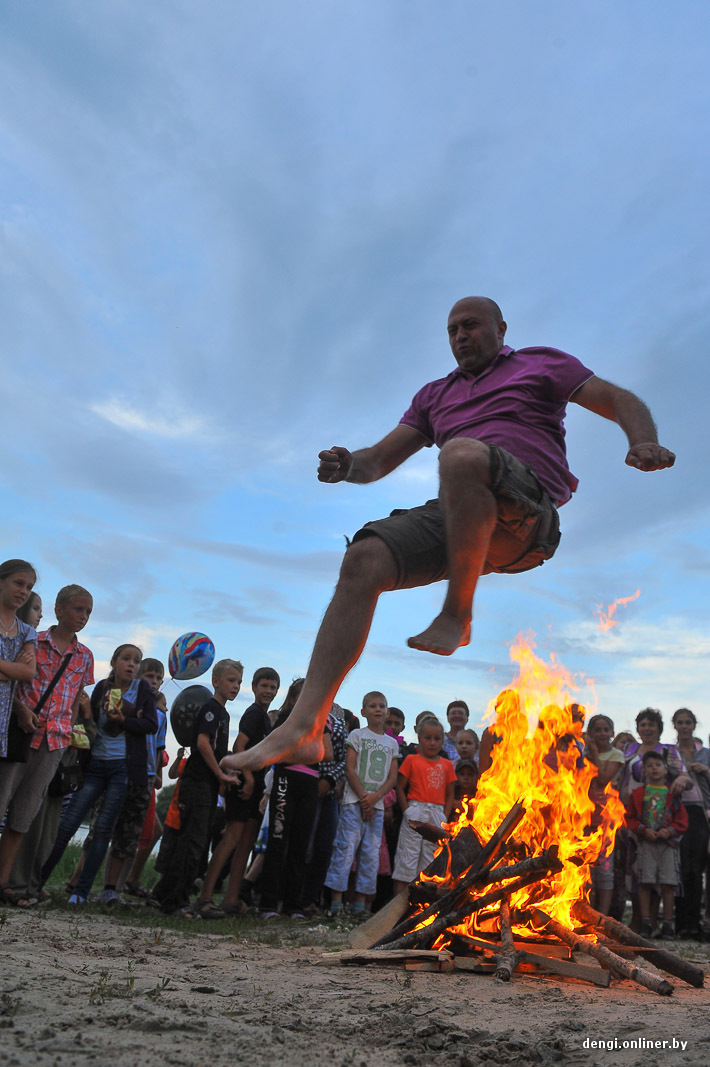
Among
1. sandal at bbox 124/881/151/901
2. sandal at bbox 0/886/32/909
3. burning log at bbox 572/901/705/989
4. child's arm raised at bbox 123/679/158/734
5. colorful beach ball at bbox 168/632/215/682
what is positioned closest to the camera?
burning log at bbox 572/901/705/989

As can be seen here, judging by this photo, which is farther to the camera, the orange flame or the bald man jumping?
the orange flame

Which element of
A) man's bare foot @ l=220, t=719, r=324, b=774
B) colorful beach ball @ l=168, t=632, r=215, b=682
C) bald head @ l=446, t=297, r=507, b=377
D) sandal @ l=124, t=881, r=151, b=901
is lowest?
sandal @ l=124, t=881, r=151, b=901

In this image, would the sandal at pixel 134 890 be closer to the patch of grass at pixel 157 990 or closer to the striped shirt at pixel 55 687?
the striped shirt at pixel 55 687

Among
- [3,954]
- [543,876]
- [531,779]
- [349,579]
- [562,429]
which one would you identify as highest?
[562,429]

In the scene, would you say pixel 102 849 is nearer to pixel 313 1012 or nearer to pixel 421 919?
pixel 421 919

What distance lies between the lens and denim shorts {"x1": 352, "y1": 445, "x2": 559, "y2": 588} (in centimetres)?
298

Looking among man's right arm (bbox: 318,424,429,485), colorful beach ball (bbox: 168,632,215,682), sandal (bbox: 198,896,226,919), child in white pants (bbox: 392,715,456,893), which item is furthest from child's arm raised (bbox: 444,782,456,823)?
man's right arm (bbox: 318,424,429,485)

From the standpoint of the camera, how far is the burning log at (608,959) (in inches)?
155

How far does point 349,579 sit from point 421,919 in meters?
2.74

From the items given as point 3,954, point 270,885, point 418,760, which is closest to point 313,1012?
point 3,954

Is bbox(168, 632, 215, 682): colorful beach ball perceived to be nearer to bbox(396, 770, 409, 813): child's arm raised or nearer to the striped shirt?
the striped shirt

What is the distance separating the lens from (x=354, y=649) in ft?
9.95

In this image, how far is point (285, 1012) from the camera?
119 inches

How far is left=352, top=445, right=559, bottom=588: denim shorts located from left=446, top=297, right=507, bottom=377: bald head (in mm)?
624
